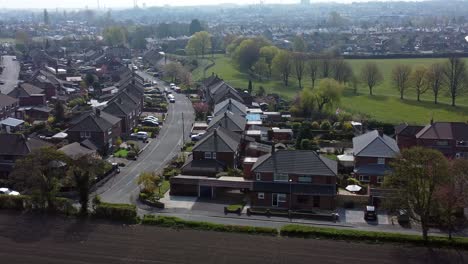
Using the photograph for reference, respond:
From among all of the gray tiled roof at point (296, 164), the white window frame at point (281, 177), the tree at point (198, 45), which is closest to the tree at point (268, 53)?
the tree at point (198, 45)

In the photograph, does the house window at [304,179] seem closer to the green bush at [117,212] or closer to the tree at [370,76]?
the green bush at [117,212]

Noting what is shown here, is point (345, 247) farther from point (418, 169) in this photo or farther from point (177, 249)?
point (177, 249)

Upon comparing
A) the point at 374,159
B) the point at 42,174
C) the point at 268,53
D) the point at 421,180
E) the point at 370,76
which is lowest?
the point at 374,159

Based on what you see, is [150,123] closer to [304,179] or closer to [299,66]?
[304,179]

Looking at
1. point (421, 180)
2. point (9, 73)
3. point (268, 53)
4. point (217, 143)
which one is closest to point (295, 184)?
point (217, 143)

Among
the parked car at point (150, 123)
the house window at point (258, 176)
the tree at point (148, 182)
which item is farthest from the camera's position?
the parked car at point (150, 123)

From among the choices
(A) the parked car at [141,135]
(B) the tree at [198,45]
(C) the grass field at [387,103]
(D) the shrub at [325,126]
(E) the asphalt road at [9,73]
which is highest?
(B) the tree at [198,45]

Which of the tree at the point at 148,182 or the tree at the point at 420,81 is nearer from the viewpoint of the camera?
the tree at the point at 148,182
